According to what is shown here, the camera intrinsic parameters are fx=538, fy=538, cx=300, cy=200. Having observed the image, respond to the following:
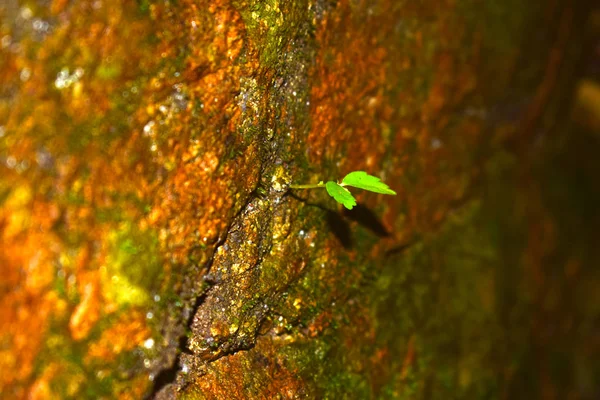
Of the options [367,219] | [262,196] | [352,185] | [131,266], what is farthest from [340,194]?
[131,266]

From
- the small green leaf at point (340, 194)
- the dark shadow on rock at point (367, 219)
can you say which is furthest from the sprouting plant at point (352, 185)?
the dark shadow on rock at point (367, 219)

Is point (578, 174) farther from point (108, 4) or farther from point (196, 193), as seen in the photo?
point (108, 4)

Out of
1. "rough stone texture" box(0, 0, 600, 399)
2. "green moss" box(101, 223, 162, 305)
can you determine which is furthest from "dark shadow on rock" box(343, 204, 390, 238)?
"green moss" box(101, 223, 162, 305)

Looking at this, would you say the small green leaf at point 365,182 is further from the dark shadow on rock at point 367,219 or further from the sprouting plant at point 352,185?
the dark shadow on rock at point 367,219

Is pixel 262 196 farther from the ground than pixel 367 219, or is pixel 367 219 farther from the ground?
pixel 262 196

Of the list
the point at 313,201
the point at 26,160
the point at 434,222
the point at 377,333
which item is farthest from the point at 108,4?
the point at 434,222

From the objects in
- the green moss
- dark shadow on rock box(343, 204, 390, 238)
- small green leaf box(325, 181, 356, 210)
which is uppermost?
the green moss

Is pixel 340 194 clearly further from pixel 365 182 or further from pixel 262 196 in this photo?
pixel 262 196

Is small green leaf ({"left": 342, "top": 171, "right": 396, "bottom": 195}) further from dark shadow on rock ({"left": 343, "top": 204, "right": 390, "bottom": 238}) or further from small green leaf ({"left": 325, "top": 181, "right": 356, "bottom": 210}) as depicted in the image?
dark shadow on rock ({"left": 343, "top": 204, "right": 390, "bottom": 238})
